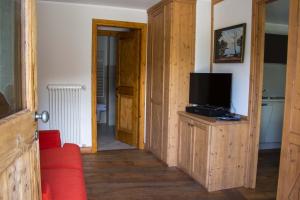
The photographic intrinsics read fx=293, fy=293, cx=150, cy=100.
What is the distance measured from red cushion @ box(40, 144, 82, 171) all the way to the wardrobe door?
5.21 feet

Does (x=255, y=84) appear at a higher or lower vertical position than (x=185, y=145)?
higher

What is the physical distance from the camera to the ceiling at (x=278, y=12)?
4082mm

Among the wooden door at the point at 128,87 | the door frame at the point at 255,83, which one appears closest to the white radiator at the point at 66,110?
the wooden door at the point at 128,87

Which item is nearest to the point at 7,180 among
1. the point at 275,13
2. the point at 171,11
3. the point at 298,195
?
the point at 298,195

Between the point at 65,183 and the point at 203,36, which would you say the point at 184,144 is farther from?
the point at 65,183

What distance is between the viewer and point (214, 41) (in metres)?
4.00

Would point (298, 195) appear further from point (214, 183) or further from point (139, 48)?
point (139, 48)

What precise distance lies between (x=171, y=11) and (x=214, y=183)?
2278 mm

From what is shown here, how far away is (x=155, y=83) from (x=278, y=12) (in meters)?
2.24

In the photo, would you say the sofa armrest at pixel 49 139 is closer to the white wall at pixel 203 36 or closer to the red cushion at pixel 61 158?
the red cushion at pixel 61 158

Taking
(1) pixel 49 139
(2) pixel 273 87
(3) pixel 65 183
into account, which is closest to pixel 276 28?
(2) pixel 273 87

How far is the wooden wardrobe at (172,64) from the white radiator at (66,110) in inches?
51.8

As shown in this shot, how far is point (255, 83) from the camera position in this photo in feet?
10.7

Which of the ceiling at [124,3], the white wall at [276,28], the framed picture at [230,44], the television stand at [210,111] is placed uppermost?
the ceiling at [124,3]
